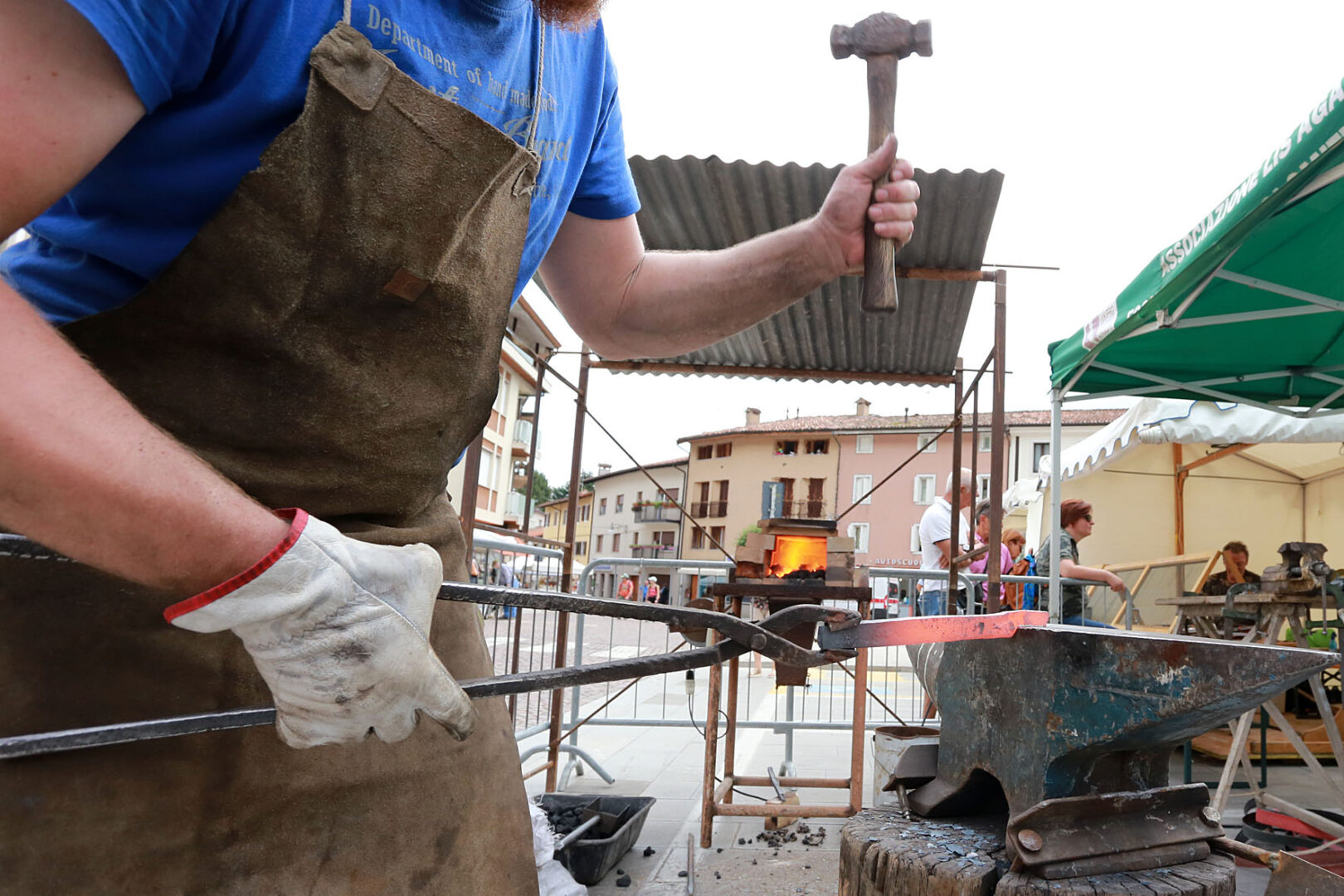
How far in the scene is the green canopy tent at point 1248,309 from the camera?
2998 millimetres

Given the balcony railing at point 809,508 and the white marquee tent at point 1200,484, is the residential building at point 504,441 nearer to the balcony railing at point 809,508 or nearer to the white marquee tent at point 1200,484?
the balcony railing at point 809,508

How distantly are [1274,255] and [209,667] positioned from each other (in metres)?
4.69

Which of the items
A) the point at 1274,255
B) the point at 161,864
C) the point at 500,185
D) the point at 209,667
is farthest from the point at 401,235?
the point at 1274,255

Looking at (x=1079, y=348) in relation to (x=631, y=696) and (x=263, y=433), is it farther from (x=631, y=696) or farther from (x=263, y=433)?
(x=631, y=696)

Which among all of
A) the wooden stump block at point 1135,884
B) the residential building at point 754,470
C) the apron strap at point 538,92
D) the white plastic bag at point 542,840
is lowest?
the white plastic bag at point 542,840

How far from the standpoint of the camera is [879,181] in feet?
5.69

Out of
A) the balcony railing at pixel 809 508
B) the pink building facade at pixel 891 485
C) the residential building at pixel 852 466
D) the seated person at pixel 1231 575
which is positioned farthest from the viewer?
the balcony railing at pixel 809 508

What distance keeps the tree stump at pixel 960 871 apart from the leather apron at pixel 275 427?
2.35ft

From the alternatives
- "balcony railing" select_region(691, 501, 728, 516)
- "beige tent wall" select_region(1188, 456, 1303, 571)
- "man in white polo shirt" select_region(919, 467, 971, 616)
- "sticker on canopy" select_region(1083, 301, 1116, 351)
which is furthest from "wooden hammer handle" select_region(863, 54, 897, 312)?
"balcony railing" select_region(691, 501, 728, 516)

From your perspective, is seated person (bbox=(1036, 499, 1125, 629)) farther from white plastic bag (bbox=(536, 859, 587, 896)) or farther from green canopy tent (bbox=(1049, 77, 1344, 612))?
white plastic bag (bbox=(536, 859, 587, 896))

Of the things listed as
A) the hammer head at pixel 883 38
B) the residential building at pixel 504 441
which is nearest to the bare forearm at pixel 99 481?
the hammer head at pixel 883 38

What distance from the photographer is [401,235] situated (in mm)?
1114

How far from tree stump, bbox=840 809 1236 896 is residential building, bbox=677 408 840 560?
3704 centimetres

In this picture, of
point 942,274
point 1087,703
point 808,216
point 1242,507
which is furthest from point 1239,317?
point 1242,507
